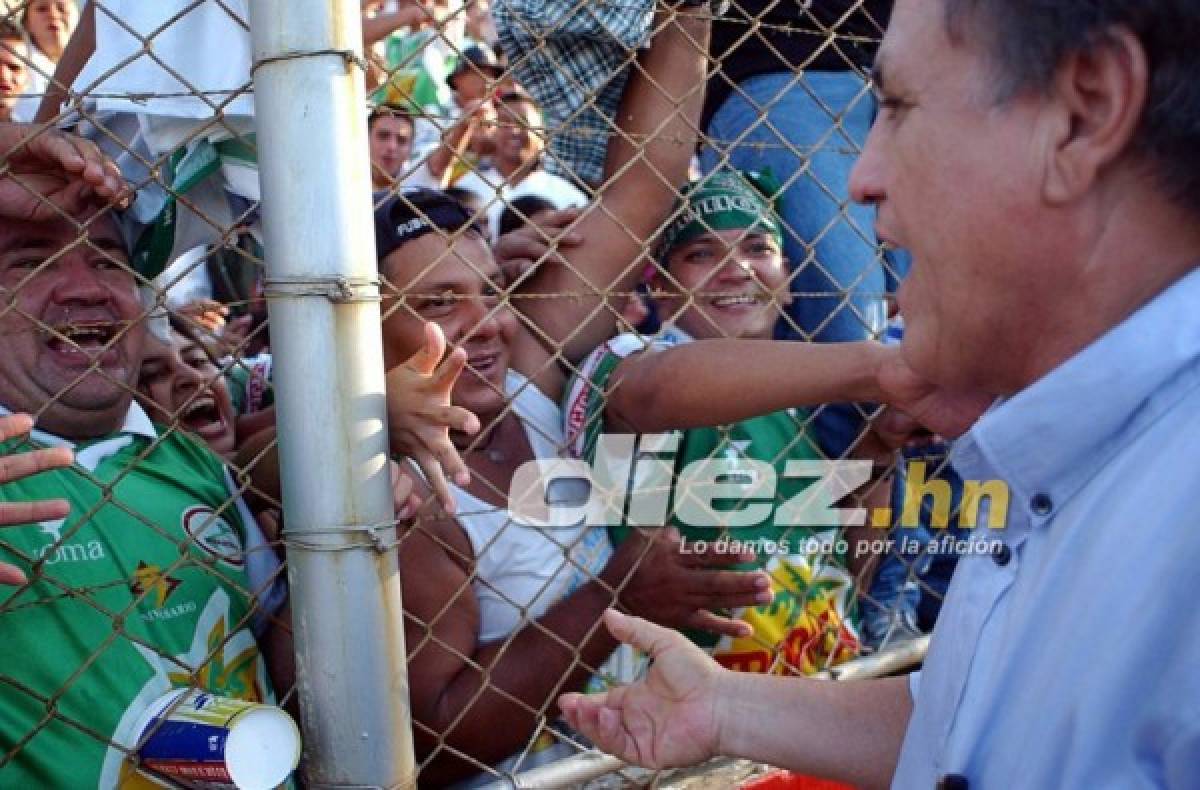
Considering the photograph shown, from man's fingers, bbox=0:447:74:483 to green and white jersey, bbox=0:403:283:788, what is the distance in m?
0.14

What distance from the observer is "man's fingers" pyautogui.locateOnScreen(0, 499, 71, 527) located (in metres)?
1.40

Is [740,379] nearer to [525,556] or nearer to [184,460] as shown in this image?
[525,556]

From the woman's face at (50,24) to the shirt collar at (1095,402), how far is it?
→ 13.1 ft

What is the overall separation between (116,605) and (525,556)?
0.71 metres

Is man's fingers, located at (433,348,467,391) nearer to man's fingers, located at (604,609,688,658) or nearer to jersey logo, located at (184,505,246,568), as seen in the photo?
man's fingers, located at (604,609,688,658)

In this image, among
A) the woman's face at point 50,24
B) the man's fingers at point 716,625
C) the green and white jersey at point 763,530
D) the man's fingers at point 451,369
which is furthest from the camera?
the woman's face at point 50,24

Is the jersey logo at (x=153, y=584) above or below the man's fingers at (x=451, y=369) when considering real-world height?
below

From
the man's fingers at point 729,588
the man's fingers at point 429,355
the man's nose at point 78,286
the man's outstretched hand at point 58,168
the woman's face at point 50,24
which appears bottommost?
the man's fingers at point 729,588

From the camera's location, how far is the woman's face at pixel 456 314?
2365 mm

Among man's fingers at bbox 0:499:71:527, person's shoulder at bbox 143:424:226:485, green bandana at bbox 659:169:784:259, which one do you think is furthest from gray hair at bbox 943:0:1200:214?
green bandana at bbox 659:169:784:259

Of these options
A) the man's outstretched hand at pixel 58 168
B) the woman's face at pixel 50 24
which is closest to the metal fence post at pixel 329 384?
the man's outstretched hand at pixel 58 168

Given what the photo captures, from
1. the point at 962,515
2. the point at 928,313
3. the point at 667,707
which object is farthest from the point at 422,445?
the point at 962,515

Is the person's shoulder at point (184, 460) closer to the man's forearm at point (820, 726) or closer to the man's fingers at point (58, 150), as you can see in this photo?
the man's fingers at point (58, 150)

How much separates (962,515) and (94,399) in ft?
6.28
